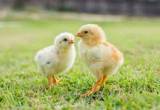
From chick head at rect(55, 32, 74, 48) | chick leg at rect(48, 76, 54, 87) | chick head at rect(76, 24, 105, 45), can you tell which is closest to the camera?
chick head at rect(76, 24, 105, 45)

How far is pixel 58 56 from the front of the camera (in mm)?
4195

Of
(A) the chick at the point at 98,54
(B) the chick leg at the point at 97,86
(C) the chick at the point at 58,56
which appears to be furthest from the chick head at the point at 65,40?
(B) the chick leg at the point at 97,86

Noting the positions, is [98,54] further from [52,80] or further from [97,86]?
[52,80]

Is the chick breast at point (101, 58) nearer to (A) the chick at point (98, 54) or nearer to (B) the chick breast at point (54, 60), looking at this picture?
(A) the chick at point (98, 54)

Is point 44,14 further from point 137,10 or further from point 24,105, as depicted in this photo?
point 24,105

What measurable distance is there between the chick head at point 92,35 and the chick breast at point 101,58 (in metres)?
0.06

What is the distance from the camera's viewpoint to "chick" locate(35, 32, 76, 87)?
4145 mm

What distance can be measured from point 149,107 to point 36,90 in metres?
1.30

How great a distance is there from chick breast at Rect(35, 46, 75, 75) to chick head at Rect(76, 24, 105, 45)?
495 mm

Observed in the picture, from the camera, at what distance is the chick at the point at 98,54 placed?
3590mm

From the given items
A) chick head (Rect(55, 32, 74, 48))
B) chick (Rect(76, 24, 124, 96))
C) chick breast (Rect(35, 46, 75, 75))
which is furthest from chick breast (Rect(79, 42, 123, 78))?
chick breast (Rect(35, 46, 75, 75))

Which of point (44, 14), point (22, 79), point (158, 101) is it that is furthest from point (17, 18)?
point (158, 101)

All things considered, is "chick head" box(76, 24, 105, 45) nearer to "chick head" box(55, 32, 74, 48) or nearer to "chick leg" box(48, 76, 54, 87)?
"chick head" box(55, 32, 74, 48)

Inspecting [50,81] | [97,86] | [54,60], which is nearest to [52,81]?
[50,81]
